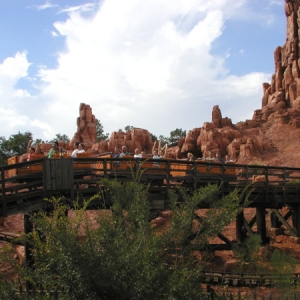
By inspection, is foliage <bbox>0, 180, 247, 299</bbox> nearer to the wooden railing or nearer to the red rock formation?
the wooden railing

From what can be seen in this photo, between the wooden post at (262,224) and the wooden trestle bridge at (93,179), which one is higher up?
the wooden trestle bridge at (93,179)

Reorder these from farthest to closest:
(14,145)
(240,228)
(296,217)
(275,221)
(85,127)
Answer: (14,145)
(85,127)
(275,221)
(296,217)
(240,228)

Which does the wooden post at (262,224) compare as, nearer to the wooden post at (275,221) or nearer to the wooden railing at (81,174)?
the wooden railing at (81,174)

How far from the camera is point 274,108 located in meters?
57.8

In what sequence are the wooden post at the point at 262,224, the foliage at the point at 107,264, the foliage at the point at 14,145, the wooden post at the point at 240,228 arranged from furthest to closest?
the foliage at the point at 14,145 → the wooden post at the point at 262,224 → the wooden post at the point at 240,228 → the foliage at the point at 107,264

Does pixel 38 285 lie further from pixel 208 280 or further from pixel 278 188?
pixel 278 188

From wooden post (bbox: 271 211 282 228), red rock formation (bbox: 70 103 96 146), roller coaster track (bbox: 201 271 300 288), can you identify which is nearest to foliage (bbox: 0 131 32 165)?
red rock formation (bbox: 70 103 96 146)

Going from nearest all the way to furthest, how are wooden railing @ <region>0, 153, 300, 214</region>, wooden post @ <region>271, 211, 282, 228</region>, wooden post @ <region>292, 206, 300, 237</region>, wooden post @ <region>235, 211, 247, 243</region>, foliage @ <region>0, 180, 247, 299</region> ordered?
1. foliage @ <region>0, 180, 247, 299</region>
2. wooden railing @ <region>0, 153, 300, 214</region>
3. wooden post @ <region>235, 211, 247, 243</region>
4. wooden post @ <region>292, 206, 300, 237</region>
5. wooden post @ <region>271, 211, 282, 228</region>

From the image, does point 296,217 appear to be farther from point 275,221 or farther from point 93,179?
point 93,179

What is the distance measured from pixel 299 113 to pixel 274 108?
5.07m

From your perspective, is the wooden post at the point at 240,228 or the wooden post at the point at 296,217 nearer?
the wooden post at the point at 240,228

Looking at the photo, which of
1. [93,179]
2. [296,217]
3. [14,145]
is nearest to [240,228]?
[296,217]

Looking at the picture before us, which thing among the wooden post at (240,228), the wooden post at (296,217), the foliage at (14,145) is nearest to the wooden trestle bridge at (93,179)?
the wooden post at (240,228)

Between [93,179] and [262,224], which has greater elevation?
[93,179]
